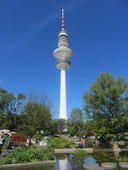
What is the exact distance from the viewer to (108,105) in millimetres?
39594

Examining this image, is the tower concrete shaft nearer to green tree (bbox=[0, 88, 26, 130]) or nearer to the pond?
green tree (bbox=[0, 88, 26, 130])

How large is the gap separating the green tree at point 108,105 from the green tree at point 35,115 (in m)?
17.5

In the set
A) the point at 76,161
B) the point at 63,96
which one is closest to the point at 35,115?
the point at 76,161

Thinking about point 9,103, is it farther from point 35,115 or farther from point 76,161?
point 76,161

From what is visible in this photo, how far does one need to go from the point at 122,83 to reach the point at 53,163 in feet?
90.5

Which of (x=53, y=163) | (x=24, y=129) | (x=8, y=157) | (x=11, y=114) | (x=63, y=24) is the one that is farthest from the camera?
(x=63, y=24)

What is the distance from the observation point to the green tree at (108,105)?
125ft

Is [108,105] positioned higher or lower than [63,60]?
lower

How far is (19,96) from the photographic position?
6638 cm

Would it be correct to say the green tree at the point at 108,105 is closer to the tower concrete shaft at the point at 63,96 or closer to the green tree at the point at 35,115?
the green tree at the point at 35,115

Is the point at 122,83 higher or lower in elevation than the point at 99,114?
higher

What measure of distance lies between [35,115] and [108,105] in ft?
70.9

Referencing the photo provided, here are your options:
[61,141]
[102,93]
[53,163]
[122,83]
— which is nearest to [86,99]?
[102,93]

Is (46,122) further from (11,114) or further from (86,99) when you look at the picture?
(86,99)
